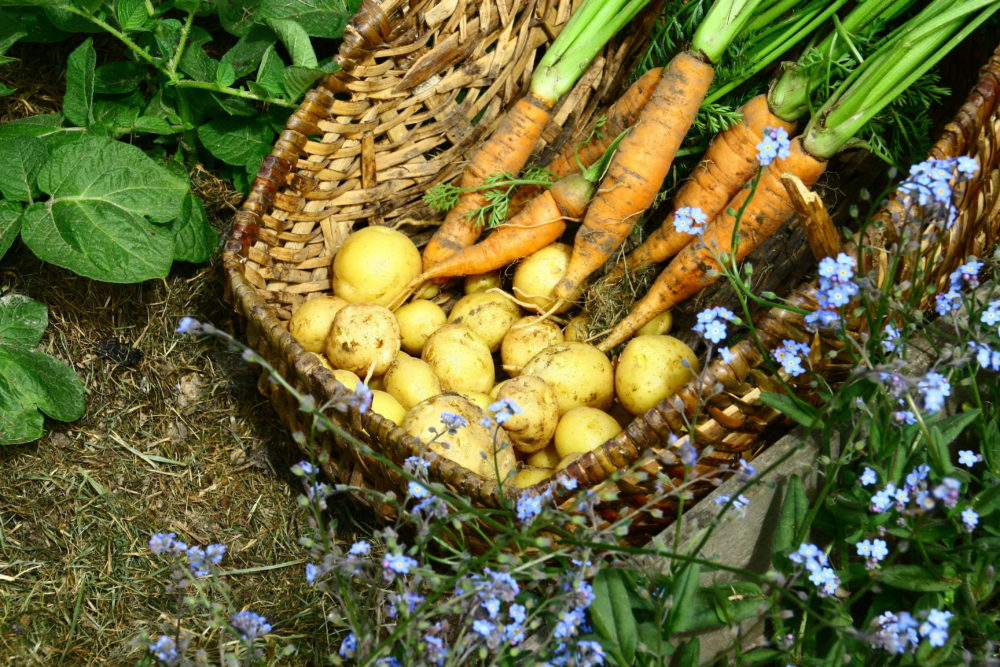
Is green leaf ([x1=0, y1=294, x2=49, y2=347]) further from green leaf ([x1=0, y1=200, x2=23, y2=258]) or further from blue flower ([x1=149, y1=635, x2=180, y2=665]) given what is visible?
blue flower ([x1=149, y1=635, x2=180, y2=665])

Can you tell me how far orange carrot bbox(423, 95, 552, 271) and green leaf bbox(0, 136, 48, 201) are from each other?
0.75 m

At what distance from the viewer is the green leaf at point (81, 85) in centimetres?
178

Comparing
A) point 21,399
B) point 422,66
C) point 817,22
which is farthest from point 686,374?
point 21,399

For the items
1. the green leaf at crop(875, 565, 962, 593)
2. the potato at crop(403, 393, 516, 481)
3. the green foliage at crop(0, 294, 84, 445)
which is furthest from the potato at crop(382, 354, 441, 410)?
the green leaf at crop(875, 565, 962, 593)

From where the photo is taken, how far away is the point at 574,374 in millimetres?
1644

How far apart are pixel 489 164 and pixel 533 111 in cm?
14

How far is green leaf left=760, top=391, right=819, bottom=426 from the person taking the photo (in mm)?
1092

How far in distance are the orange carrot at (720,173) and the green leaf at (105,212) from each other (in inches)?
36.4

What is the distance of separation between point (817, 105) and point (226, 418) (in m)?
1.25

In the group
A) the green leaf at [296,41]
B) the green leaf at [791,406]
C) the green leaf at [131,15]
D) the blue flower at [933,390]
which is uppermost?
the blue flower at [933,390]

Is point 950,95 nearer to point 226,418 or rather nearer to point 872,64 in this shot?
point 872,64

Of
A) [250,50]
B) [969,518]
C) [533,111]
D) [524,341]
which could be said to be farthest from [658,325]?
[250,50]

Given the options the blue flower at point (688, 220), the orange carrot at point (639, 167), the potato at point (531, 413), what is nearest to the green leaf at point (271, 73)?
the orange carrot at point (639, 167)

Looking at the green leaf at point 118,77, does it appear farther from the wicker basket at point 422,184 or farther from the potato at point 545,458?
the potato at point 545,458
